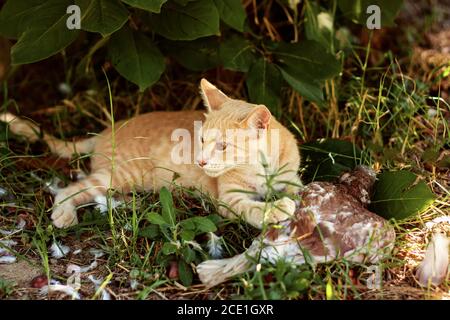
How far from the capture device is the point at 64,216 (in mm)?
2355

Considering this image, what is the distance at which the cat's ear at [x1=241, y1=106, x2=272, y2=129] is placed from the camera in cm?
209

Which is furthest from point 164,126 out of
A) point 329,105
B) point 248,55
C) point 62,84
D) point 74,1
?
point 62,84

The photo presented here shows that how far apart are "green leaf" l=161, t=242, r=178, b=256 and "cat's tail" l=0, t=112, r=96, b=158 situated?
3.31 ft

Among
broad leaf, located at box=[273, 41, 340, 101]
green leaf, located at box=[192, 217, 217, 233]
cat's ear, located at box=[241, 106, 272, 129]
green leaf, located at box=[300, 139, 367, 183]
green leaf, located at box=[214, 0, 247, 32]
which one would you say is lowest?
green leaf, located at box=[192, 217, 217, 233]

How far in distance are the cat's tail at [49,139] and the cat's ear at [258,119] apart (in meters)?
1.04

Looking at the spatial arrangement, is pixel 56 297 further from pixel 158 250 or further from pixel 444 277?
pixel 444 277

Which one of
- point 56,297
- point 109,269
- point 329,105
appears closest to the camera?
point 56,297

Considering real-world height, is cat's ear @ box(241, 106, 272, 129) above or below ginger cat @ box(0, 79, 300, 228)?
above

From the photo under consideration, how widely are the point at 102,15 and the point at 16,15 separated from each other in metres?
0.42

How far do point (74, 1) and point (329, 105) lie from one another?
4.49 ft

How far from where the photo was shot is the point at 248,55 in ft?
8.82

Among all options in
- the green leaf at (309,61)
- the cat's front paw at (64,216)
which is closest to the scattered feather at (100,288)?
the cat's front paw at (64,216)

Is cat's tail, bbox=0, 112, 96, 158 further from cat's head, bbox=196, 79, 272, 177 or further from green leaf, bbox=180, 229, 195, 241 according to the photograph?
green leaf, bbox=180, 229, 195, 241

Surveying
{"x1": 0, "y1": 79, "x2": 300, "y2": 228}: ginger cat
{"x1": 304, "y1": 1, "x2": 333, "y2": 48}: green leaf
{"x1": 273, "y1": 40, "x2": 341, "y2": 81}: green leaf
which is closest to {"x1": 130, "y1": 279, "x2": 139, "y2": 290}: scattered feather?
{"x1": 0, "y1": 79, "x2": 300, "y2": 228}: ginger cat
